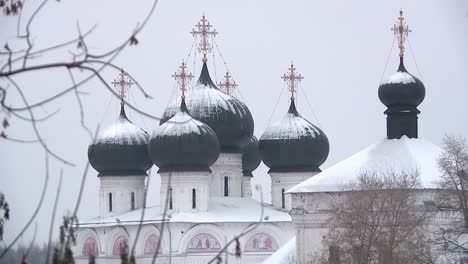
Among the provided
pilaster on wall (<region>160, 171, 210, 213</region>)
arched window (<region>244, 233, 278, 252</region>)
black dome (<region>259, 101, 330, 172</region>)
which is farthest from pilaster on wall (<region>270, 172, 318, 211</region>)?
pilaster on wall (<region>160, 171, 210, 213</region>)

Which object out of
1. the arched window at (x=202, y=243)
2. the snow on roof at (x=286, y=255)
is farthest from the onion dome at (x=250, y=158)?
the snow on roof at (x=286, y=255)

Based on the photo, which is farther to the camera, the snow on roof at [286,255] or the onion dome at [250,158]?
the onion dome at [250,158]

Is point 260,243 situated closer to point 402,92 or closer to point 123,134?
point 123,134

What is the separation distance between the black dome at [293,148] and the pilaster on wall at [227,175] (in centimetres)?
119

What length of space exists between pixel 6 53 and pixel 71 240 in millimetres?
910

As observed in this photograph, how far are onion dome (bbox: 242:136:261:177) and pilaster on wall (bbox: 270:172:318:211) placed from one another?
4.18 ft

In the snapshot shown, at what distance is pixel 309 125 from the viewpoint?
5681 cm

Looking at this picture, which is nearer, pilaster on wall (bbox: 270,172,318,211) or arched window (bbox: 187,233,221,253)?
arched window (bbox: 187,233,221,253)

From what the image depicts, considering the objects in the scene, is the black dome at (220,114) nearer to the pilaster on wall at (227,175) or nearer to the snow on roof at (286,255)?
the pilaster on wall at (227,175)

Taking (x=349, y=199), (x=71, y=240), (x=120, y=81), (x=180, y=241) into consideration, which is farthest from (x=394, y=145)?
(x=71, y=240)

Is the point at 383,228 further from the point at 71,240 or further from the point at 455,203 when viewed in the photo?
the point at 71,240

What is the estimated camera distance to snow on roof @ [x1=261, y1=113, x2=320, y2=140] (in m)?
56.0

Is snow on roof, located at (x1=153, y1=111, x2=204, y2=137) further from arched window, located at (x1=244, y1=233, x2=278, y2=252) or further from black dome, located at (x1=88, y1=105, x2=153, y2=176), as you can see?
arched window, located at (x1=244, y1=233, x2=278, y2=252)

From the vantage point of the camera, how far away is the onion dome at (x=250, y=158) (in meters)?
57.7
